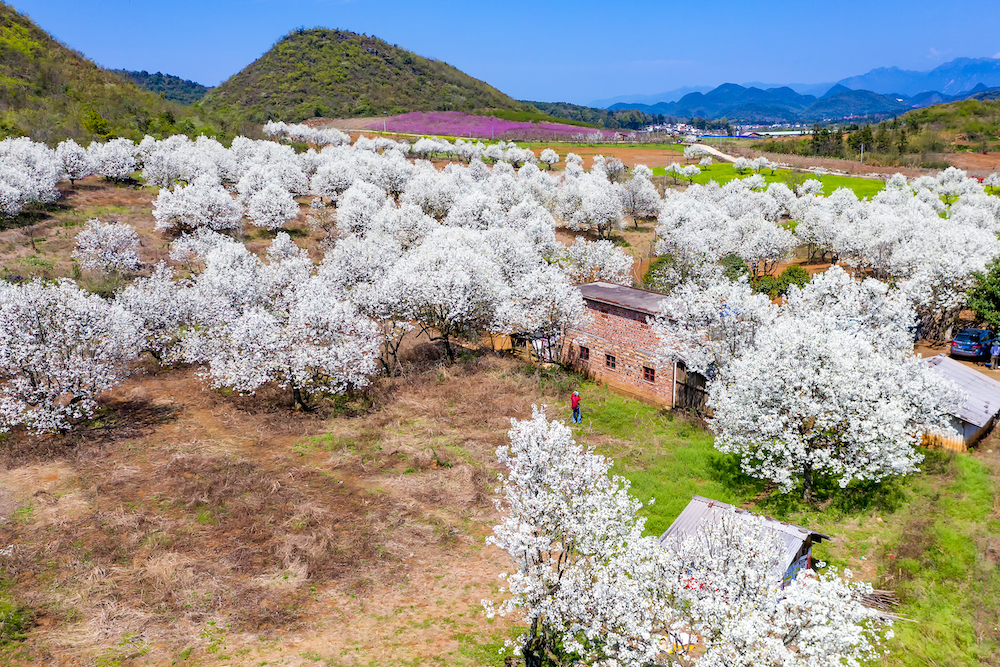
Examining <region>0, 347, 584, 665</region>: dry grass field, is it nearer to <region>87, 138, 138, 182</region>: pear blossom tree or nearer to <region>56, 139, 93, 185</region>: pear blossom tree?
<region>56, 139, 93, 185</region>: pear blossom tree

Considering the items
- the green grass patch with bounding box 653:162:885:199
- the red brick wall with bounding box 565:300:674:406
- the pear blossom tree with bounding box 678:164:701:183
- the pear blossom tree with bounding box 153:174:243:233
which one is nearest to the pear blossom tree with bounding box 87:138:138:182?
Answer: the pear blossom tree with bounding box 153:174:243:233

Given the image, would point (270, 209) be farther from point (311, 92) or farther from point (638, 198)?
point (311, 92)

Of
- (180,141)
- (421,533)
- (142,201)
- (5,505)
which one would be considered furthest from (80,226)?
(421,533)

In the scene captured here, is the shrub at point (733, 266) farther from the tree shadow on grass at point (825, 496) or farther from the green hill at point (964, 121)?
the green hill at point (964, 121)

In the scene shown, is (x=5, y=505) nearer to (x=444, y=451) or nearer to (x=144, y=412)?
(x=144, y=412)

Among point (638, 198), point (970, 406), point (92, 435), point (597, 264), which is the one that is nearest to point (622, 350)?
point (597, 264)

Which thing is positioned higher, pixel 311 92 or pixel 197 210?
pixel 311 92

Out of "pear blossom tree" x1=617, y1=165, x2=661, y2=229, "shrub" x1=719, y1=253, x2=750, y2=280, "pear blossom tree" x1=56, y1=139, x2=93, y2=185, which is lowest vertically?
"shrub" x1=719, y1=253, x2=750, y2=280
